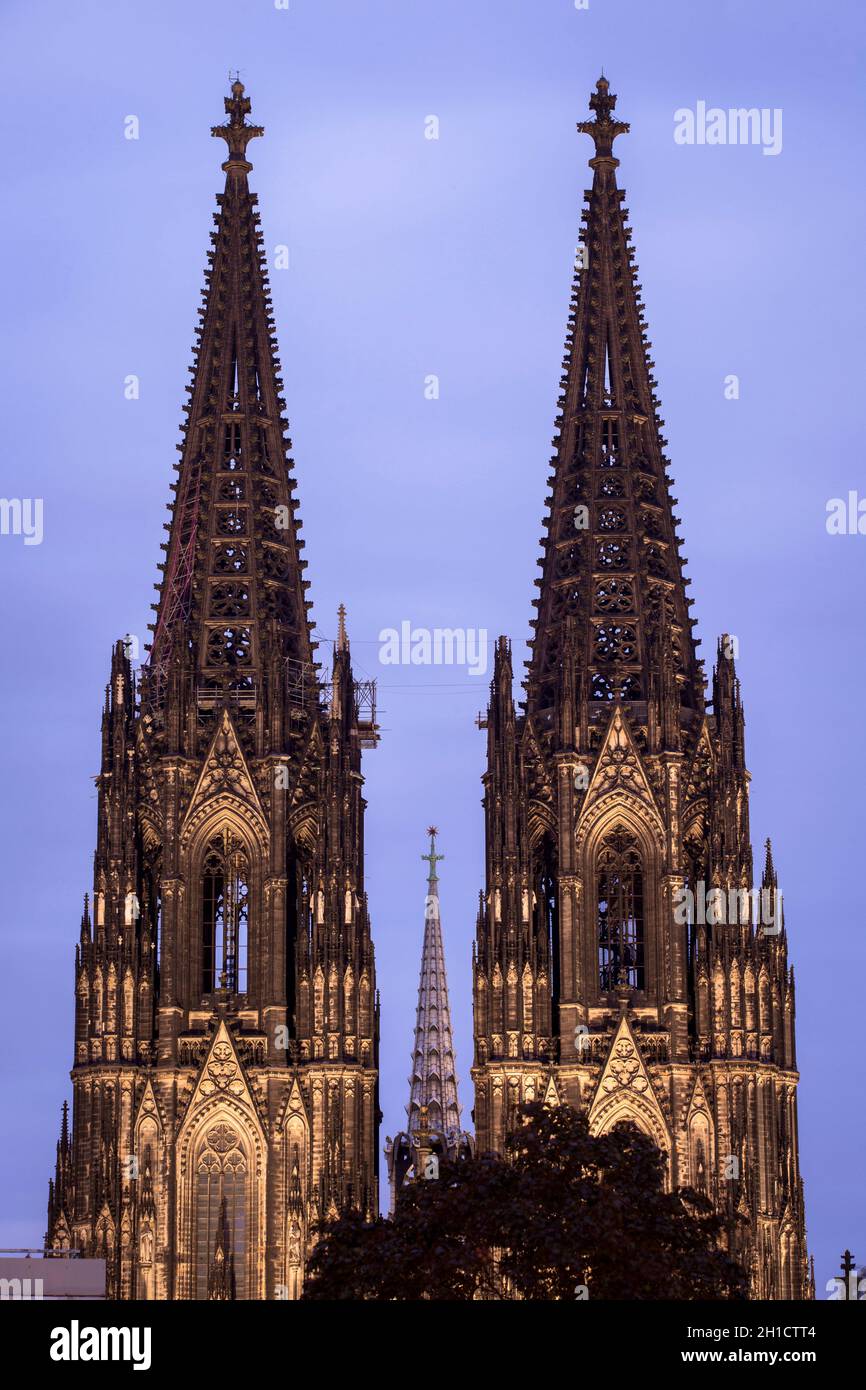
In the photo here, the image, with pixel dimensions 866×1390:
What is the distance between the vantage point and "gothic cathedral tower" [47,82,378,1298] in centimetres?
9138

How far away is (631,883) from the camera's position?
9525 centimetres

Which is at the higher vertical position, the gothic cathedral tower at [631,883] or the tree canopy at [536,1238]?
the gothic cathedral tower at [631,883]

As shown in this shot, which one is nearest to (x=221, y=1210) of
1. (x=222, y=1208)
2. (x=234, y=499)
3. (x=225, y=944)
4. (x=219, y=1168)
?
(x=222, y=1208)

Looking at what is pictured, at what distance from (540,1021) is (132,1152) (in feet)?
38.4

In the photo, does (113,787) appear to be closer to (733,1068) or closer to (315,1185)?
(315,1185)

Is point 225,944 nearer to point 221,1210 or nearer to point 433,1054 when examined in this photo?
point 221,1210

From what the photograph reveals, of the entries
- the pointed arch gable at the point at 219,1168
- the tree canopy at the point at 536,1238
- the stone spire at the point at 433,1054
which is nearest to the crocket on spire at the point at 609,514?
the pointed arch gable at the point at 219,1168

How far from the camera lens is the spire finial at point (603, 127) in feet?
342

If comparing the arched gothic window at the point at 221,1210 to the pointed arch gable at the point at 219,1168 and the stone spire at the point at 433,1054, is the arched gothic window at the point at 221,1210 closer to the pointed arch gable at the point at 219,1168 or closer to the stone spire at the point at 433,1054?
the pointed arch gable at the point at 219,1168

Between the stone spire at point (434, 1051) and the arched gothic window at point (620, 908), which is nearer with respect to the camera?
the arched gothic window at point (620, 908)

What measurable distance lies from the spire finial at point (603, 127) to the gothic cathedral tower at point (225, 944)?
1408cm
